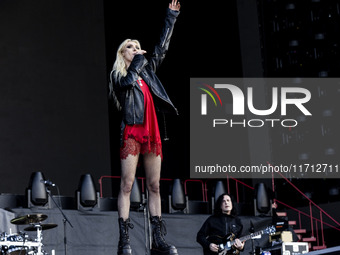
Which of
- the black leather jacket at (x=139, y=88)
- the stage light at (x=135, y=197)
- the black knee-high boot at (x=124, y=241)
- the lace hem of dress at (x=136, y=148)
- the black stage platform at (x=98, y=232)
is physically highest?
the black leather jacket at (x=139, y=88)

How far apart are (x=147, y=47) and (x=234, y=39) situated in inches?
73.9

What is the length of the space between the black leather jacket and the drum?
7.57 ft

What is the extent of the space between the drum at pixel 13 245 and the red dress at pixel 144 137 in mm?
2237

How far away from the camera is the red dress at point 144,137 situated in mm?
4500

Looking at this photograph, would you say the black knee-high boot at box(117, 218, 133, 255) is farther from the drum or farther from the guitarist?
the guitarist

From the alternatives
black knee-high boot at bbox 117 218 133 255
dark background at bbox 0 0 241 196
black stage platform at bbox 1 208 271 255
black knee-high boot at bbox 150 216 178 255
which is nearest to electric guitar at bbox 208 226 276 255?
black stage platform at bbox 1 208 271 255

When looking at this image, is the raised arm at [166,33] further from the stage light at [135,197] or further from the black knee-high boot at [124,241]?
the stage light at [135,197]

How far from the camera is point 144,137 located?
4520 millimetres

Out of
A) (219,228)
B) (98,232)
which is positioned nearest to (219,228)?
(219,228)

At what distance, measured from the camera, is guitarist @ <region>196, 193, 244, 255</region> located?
6598mm

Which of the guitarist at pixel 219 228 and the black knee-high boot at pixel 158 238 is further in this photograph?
the guitarist at pixel 219 228

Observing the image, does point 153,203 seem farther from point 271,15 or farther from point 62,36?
point 271,15

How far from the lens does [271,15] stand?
568 inches

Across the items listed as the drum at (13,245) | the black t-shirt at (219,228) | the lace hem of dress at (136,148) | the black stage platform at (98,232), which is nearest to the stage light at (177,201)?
the black stage platform at (98,232)
